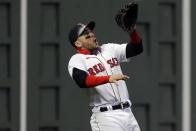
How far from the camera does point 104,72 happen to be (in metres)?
7.52

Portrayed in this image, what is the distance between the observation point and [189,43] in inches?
393

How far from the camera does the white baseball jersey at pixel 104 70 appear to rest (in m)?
7.48

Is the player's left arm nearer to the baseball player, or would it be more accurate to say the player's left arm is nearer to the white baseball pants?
the baseball player

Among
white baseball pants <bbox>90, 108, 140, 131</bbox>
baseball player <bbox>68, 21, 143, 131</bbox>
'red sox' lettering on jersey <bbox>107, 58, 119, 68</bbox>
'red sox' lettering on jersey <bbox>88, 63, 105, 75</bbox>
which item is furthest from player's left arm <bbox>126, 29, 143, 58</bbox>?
white baseball pants <bbox>90, 108, 140, 131</bbox>

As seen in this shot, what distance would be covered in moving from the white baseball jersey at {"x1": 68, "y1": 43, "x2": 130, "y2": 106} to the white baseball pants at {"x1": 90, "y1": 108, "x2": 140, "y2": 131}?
81mm

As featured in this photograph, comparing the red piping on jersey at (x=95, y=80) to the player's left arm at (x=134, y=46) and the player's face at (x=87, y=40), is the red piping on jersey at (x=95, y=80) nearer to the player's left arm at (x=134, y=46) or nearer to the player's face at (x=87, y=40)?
the player's face at (x=87, y=40)

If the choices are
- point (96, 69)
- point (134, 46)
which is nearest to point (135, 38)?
point (134, 46)

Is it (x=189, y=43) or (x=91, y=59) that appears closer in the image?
(x=91, y=59)

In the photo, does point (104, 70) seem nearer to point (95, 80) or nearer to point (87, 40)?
point (87, 40)

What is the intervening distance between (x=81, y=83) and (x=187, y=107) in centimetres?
297

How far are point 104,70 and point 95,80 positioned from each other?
390mm

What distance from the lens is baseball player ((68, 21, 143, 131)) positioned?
24.6 feet
